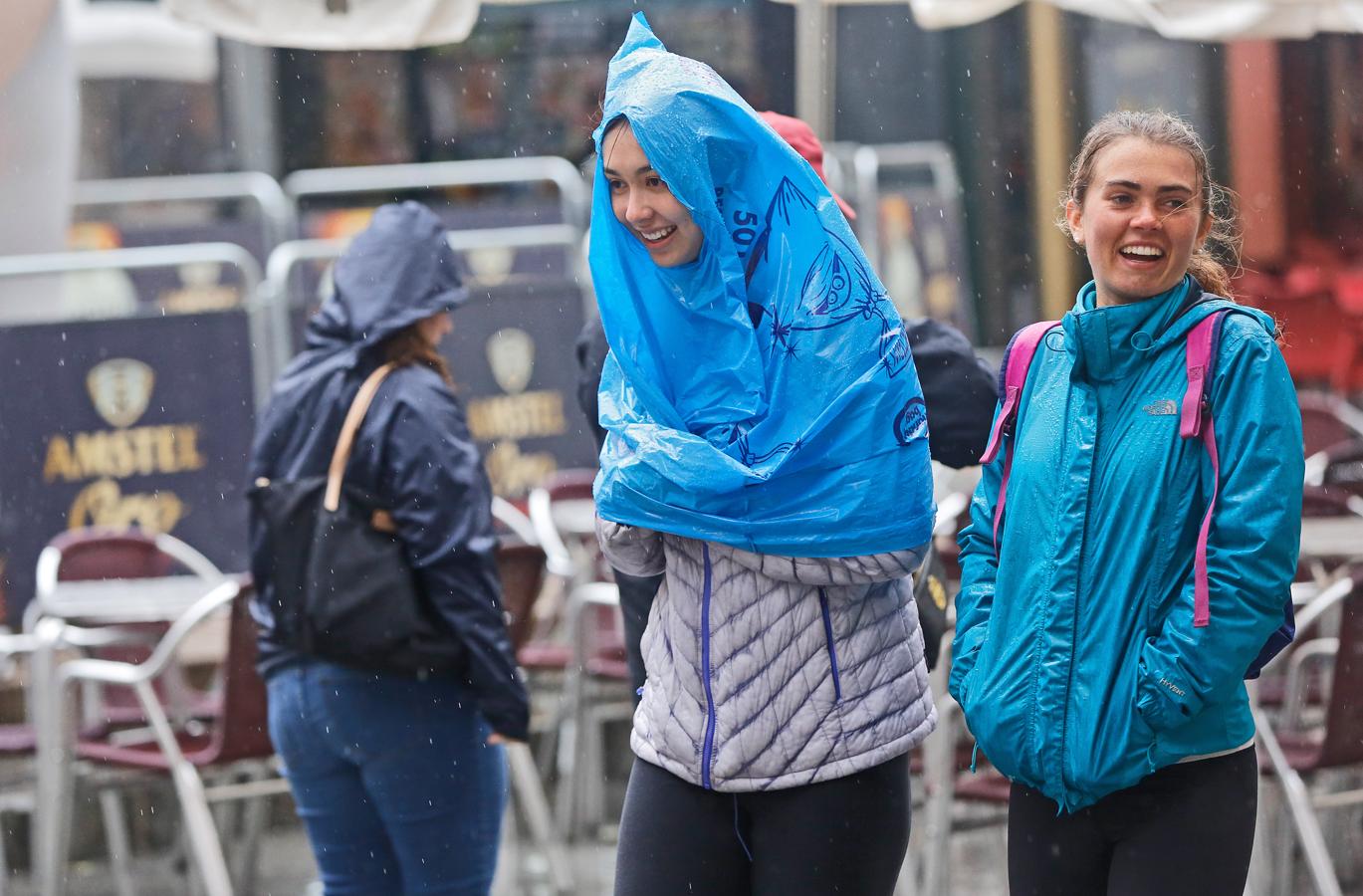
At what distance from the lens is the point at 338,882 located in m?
4.18

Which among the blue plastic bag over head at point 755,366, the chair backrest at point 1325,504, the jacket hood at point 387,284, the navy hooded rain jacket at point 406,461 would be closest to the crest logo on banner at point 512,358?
the chair backrest at point 1325,504

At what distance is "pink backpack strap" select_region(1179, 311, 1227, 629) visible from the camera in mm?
2672

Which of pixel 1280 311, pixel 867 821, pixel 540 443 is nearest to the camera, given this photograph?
pixel 867 821

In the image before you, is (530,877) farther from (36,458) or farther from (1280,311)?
(1280,311)

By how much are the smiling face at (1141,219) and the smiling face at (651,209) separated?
0.63 m

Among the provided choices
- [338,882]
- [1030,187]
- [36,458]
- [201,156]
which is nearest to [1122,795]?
[338,882]

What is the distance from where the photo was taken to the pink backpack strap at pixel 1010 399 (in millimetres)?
2988

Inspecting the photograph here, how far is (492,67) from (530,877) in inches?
309

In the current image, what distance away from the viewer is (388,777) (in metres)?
4.05

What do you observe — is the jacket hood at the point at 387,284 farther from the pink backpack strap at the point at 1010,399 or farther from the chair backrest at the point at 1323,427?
the chair backrest at the point at 1323,427

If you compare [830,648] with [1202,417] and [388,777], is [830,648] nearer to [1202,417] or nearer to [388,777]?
[1202,417]

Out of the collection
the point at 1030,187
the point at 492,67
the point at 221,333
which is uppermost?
the point at 492,67

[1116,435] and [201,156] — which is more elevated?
[201,156]

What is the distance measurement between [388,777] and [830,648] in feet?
4.78
